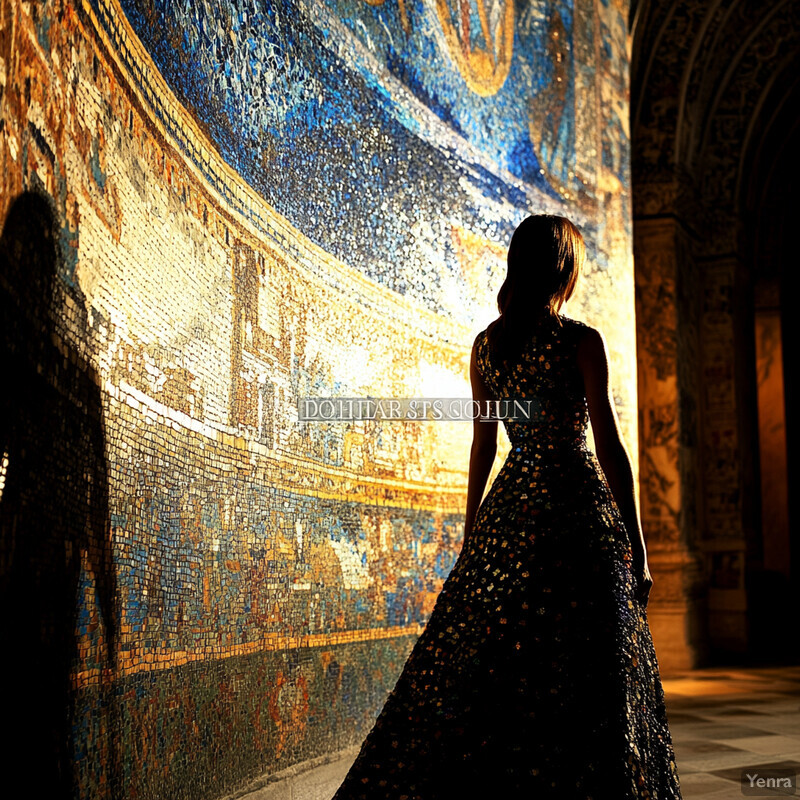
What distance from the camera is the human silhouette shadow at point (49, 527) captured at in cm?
230

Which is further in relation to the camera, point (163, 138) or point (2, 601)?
point (163, 138)

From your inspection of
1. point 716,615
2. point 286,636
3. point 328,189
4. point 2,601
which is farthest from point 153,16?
point 716,615

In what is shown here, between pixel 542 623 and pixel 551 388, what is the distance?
747mm

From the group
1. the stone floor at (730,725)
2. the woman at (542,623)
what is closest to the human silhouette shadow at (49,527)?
the woman at (542,623)

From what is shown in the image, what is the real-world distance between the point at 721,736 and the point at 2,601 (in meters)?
5.02

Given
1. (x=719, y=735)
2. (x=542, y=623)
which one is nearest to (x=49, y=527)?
(x=542, y=623)

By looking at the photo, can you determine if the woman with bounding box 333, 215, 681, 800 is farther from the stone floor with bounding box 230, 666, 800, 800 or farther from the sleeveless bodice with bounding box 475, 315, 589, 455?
the stone floor with bounding box 230, 666, 800, 800

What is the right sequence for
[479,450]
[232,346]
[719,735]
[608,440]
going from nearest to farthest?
[608,440]
[479,450]
[232,346]
[719,735]

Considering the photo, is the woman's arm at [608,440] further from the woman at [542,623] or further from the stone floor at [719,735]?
the stone floor at [719,735]

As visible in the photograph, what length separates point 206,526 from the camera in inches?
134

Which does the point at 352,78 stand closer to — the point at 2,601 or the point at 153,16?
the point at 153,16

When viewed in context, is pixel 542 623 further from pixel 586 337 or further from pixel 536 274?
pixel 536 274

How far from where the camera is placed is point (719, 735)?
6.02 meters

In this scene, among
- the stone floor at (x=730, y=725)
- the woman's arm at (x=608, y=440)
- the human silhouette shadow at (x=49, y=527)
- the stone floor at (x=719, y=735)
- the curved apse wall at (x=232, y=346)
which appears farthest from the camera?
the stone floor at (x=730, y=725)
